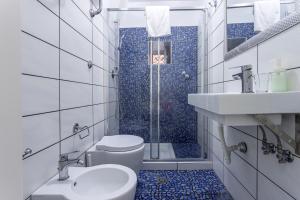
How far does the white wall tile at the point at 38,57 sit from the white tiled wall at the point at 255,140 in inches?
38.9

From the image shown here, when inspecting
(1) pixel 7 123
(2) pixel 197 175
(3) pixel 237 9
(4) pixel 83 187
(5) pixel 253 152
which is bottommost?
(2) pixel 197 175

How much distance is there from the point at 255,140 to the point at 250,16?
775 mm

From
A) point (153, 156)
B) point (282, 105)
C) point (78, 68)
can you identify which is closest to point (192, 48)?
point (153, 156)

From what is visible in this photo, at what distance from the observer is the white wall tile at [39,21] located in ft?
3.03

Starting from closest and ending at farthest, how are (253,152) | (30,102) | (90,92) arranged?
1. (30,102)
2. (253,152)
3. (90,92)

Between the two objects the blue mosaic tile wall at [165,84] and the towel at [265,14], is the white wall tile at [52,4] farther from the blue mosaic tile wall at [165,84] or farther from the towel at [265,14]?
the blue mosaic tile wall at [165,84]

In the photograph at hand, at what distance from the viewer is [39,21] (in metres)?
1.03

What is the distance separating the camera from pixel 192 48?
291 centimetres

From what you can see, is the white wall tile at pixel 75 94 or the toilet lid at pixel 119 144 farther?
the toilet lid at pixel 119 144

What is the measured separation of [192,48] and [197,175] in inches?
64.9

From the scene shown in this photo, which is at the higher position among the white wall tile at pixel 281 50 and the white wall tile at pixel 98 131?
the white wall tile at pixel 281 50

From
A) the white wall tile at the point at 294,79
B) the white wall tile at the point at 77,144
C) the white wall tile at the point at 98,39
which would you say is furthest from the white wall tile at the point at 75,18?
the white wall tile at the point at 294,79

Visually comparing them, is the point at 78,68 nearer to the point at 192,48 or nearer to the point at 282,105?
the point at 282,105

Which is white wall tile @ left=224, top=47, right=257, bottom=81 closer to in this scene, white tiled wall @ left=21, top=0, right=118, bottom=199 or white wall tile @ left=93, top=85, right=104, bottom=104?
white tiled wall @ left=21, top=0, right=118, bottom=199
